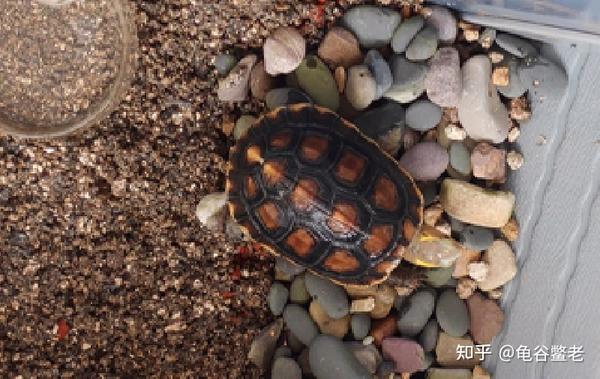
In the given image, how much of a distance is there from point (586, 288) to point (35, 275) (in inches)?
46.3

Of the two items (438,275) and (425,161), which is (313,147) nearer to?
(425,161)

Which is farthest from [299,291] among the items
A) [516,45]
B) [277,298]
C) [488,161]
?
[516,45]

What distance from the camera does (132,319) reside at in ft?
6.34

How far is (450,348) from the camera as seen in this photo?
198cm

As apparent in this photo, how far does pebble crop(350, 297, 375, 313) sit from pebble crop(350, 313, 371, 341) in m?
0.01

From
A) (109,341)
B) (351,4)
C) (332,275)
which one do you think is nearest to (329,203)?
(332,275)

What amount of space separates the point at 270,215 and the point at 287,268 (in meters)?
0.20

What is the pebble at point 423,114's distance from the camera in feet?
6.36

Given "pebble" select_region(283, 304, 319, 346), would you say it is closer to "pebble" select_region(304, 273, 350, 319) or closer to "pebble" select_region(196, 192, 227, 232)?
"pebble" select_region(304, 273, 350, 319)

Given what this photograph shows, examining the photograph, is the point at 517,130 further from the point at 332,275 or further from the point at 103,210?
the point at 103,210

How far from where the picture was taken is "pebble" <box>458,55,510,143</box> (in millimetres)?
1896

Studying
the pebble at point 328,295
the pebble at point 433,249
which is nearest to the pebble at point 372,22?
the pebble at point 433,249

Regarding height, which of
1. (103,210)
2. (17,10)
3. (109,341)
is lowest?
(109,341)

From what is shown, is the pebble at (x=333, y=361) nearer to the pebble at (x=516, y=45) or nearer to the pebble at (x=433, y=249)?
the pebble at (x=433, y=249)
